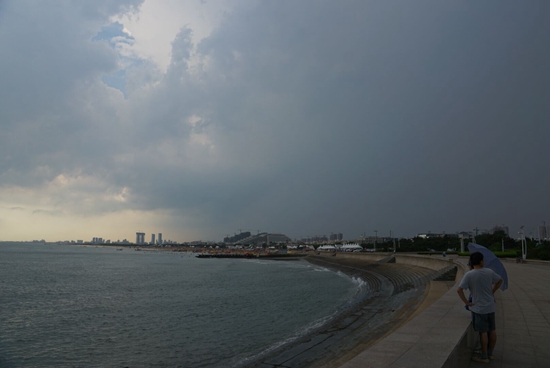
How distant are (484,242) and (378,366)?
62.8 metres

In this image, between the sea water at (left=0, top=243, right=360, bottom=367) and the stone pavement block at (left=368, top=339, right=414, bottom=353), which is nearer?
the stone pavement block at (left=368, top=339, right=414, bottom=353)

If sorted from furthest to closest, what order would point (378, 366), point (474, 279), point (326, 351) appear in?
point (326, 351) → point (474, 279) → point (378, 366)

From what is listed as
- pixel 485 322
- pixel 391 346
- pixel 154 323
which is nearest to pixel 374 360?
pixel 391 346

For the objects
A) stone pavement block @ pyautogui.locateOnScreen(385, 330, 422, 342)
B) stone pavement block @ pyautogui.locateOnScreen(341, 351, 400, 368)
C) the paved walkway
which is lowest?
the paved walkway

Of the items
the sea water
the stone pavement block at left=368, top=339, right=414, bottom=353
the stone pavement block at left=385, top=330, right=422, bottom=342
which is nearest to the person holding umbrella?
the stone pavement block at left=385, top=330, right=422, bottom=342

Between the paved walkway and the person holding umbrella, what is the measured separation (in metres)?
0.32

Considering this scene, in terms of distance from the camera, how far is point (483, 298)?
4820mm

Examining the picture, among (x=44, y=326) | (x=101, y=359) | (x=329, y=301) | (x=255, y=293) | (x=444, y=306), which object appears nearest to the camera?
(x=444, y=306)

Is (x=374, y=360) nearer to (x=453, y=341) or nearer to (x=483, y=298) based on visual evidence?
(x=453, y=341)

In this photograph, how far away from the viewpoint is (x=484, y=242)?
186 feet

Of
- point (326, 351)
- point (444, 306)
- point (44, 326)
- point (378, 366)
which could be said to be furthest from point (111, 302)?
point (378, 366)

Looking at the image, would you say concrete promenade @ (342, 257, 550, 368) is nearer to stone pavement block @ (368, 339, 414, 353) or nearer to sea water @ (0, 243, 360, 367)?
stone pavement block @ (368, 339, 414, 353)

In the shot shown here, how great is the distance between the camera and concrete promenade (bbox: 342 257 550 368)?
4.10 metres

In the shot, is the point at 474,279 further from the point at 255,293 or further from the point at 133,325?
the point at 255,293
